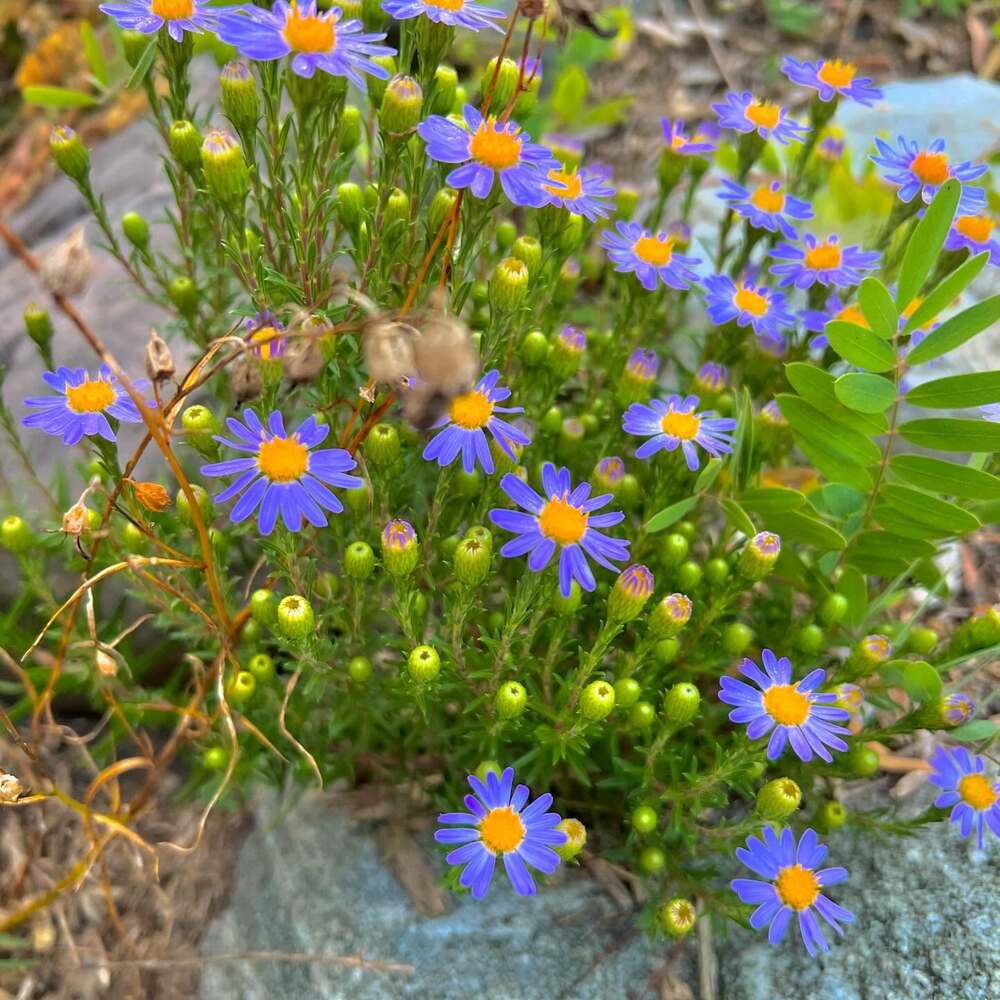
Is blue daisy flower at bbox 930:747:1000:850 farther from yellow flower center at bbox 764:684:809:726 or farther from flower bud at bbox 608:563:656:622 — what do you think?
flower bud at bbox 608:563:656:622

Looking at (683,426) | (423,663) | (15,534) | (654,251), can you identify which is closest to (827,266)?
(654,251)

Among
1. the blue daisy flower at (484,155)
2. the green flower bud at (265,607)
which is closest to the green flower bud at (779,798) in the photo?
the green flower bud at (265,607)

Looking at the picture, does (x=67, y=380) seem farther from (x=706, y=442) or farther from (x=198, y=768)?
(x=706, y=442)

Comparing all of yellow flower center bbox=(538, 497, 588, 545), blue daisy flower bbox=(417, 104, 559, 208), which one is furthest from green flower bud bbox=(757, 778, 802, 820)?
blue daisy flower bbox=(417, 104, 559, 208)

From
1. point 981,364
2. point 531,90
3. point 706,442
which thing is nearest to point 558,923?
point 706,442

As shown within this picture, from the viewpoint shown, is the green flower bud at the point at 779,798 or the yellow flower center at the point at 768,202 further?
the yellow flower center at the point at 768,202

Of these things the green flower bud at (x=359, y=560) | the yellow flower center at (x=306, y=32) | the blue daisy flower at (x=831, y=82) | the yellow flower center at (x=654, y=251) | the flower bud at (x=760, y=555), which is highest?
the blue daisy flower at (x=831, y=82)

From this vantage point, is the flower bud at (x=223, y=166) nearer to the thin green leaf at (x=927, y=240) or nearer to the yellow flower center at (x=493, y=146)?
the yellow flower center at (x=493, y=146)
